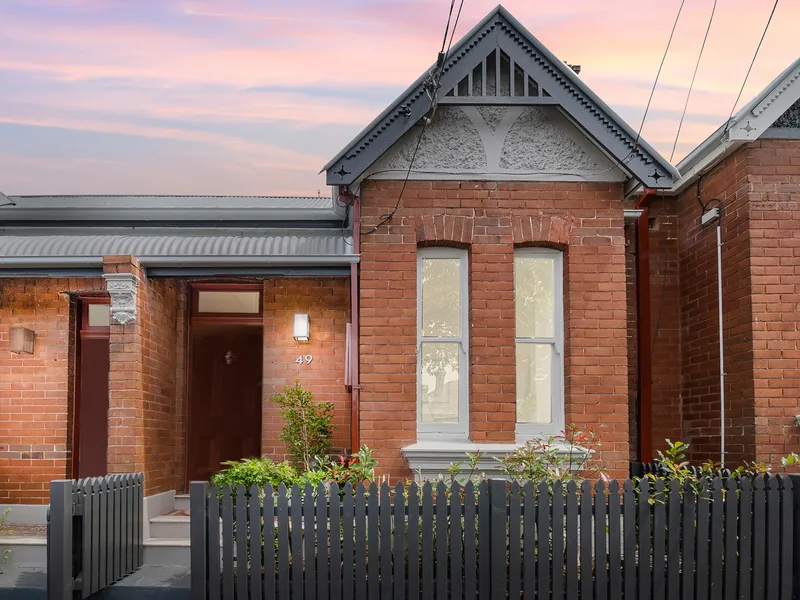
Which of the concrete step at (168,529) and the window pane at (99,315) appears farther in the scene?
the window pane at (99,315)

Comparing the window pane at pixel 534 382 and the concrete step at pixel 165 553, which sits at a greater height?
the window pane at pixel 534 382

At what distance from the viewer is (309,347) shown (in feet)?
39.1

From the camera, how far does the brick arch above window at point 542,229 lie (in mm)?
9742

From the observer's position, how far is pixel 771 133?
1017 centimetres

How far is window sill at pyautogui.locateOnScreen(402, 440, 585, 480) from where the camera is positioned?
30.2 ft

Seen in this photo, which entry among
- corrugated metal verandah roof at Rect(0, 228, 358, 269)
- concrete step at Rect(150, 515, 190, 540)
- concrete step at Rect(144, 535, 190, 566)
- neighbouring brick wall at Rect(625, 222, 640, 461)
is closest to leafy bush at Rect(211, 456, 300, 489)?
concrete step at Rect(144, 535, 190, 566)

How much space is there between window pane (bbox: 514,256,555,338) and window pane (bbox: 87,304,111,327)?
557 cm

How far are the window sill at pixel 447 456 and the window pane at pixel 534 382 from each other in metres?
0.59

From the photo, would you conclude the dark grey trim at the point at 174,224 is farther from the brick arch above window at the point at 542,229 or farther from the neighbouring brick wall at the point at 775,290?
the neighbouring brick wall at the point at 775,290

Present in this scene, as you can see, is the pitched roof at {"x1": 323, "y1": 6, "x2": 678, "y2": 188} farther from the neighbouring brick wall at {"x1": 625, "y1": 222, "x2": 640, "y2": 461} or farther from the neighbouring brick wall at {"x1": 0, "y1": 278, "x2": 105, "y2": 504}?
the neighbouring brick wall at {"x1": 0, "y1": 278, "x2": 105, "y2": 504}

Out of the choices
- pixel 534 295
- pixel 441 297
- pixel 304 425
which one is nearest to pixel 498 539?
pixel 441 297

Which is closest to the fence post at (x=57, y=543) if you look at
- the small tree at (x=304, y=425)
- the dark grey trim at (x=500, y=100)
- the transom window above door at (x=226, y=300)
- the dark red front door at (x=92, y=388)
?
the small tree at (x=304, y=425)

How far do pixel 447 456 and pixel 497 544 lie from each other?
1.57m

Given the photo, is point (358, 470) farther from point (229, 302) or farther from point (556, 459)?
point (229, 302)
